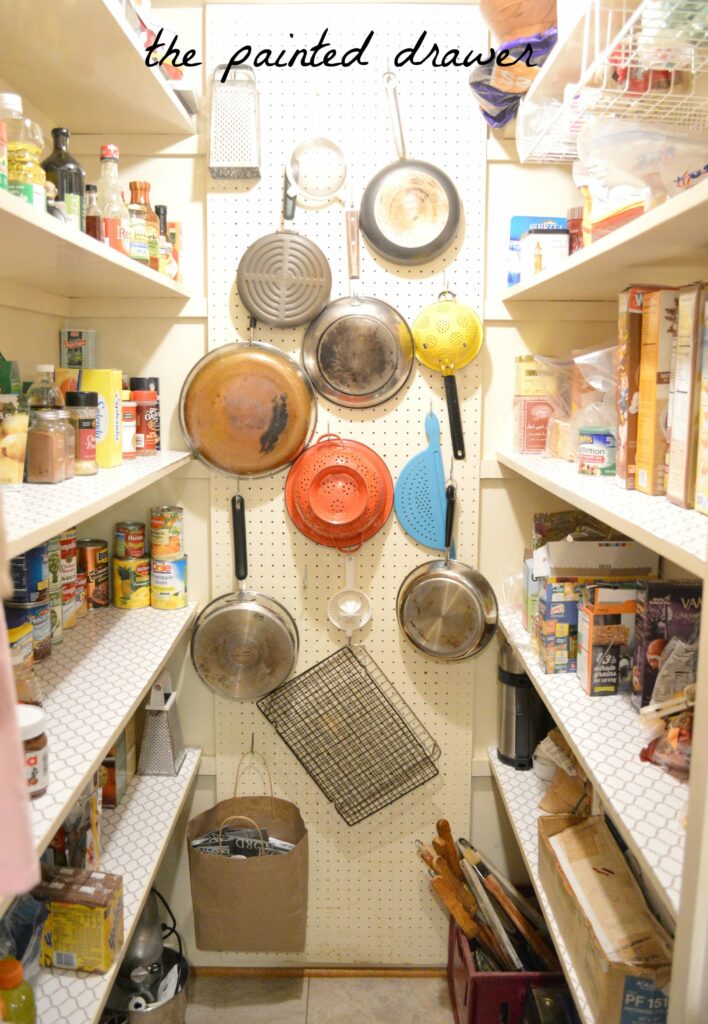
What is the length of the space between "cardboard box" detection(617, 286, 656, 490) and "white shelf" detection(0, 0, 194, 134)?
999mm

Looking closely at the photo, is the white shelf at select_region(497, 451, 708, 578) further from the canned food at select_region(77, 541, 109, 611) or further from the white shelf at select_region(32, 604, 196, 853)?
the canned food at select_region(77, 541, 109, 611)

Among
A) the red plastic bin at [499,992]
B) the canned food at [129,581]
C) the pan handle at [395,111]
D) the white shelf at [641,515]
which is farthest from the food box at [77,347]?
the red plastic bin at [499,992]

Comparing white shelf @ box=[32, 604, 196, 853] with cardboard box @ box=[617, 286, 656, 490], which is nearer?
white shelf @ box=[32, 604, 196, 853]

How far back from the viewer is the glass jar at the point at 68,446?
4.79ft

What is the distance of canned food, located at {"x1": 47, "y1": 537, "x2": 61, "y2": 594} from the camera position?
1.76 meters

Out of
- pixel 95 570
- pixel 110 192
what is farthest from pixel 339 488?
pixel 110 192

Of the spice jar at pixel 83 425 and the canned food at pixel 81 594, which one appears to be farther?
the canned food at pixel 81 594

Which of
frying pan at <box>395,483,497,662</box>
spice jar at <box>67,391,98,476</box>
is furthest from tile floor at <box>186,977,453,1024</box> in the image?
spice jar at <box>67,391,98,476</box>

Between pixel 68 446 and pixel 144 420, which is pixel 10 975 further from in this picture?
pixel 144 420

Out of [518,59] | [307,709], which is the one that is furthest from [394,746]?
[518,59]

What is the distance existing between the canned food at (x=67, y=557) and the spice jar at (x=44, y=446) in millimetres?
429

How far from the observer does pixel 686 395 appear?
1.22 meters

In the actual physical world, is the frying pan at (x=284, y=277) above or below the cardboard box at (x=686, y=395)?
above

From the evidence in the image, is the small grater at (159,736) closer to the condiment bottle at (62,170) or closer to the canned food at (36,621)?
the canned food at (36,621)
